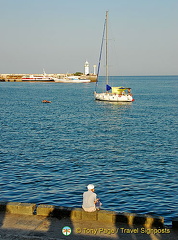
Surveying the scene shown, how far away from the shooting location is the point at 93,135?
46469 mm

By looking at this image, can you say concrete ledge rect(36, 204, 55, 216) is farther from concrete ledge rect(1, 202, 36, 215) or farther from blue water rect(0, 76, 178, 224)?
blue water rect(0, 76, 178, 224)

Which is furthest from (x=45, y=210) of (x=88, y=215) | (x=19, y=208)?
(x=88, y=215)

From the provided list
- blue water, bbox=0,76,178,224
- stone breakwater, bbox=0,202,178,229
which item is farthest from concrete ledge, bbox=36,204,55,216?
blue water, bbox=0,76,178,224

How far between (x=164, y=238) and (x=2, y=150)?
2563 cm

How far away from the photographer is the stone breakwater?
14281mm

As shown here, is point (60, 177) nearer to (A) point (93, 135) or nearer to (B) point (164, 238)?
(B) point (164, 238)

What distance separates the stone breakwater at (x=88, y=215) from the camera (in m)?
14.3

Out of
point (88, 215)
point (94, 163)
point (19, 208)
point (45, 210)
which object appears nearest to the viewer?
point (88, 215)

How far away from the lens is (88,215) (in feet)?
48.2

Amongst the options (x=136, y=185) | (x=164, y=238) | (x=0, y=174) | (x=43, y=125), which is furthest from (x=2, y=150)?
(x=164, y=238)

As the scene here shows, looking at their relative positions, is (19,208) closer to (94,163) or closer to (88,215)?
(88,215)

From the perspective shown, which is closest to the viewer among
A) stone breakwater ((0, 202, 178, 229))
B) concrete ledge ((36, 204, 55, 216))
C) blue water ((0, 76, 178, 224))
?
stone breakwater ((0, 202, 178, 229))

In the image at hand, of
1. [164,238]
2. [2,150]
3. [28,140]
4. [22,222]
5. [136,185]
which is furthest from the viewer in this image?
[28,140]

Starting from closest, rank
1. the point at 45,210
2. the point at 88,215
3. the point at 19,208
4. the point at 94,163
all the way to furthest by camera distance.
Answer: the point at 88,215 → the point at 45,210 → the point at 19,208 → the point at 94,163
